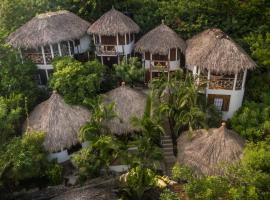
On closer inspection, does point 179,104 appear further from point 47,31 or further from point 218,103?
point 47,31

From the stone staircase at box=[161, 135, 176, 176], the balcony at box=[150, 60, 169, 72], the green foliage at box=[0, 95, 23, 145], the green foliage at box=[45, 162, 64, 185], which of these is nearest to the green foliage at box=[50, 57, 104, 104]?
the green foliage at box=[0, 95, 23, 145]

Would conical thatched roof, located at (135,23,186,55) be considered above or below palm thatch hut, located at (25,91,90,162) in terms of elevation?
above

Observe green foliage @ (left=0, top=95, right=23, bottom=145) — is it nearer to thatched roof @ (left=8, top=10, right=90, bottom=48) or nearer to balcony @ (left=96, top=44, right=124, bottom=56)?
thatched roof @ (left=8, top=10, right=90, bottom=48)

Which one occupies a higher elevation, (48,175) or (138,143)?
(138,143)

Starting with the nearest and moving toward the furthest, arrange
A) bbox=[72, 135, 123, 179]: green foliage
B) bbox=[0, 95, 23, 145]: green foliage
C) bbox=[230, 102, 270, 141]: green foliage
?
bbox=[72, 135, 123, 179]: green foliage → bbox=[0, 95, 23, 145]: green foliage → bbox=[230, 102, 270, 141]: green foliage

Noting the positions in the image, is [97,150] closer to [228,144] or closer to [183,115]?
[183,115]

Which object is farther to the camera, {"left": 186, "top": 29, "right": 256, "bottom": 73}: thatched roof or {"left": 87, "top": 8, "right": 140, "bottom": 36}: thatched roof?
{"left": 87, "top": 8, "right": 140, "bottom": 36}: thatched roof

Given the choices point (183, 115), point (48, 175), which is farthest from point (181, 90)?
point (48, 175)

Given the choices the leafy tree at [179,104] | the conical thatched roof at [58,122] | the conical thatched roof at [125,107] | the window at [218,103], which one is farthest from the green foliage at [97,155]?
the window at [218,103]
